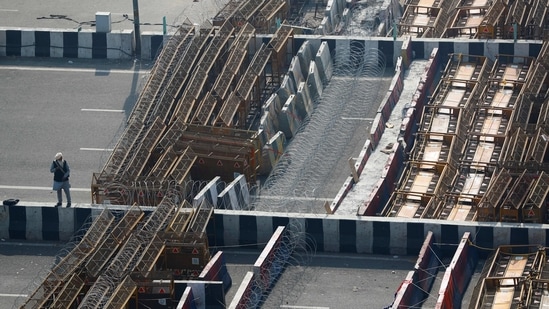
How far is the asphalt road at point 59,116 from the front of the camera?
39.0m

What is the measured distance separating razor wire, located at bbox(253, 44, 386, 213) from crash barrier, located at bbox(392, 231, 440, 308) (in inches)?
139

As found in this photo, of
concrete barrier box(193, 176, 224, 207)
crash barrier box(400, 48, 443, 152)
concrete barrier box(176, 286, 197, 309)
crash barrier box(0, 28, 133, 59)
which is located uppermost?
crash barrier box(400, 48, 443, 152)

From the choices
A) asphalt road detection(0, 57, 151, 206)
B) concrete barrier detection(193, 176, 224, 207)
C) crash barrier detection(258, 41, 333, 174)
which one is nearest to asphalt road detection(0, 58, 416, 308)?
asphalt road detection(0, 57, 151, 206)

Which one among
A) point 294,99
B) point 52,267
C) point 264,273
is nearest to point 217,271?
point 264,273

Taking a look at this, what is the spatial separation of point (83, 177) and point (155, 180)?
11.0ft

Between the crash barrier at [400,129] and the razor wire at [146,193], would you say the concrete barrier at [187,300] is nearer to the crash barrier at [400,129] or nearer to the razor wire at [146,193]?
the razor wire at [146,193]

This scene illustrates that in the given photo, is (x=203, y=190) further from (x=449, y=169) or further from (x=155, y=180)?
(x=449, y=169)

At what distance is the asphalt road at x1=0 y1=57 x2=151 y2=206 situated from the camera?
128 ft

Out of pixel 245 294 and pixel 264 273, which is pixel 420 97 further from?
pixel 245 294

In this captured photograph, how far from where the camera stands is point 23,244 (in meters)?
35.4

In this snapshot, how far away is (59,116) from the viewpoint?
4247 centimetres

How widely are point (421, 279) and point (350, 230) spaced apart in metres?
2.10

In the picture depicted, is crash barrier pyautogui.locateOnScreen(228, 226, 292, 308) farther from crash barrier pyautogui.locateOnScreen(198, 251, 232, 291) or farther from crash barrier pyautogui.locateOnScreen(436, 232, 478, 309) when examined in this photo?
crash barrier pyautogui.locateOnScreen(436, 232, 478, 309)

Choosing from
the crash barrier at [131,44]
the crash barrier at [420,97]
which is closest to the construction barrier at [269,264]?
the crash barrier at [420,97]
